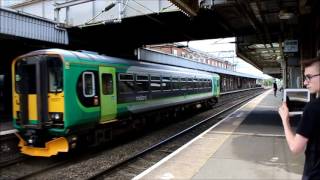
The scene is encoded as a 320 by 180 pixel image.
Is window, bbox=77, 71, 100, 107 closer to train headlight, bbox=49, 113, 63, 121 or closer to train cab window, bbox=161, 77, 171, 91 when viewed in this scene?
train headlight, bbox=49, 113, 63, 121

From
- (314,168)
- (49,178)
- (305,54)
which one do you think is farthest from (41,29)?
(314,168)

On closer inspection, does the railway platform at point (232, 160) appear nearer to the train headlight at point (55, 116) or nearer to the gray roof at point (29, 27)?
the train headlight at point (55, 116)

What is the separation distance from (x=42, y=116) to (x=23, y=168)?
1.38 m

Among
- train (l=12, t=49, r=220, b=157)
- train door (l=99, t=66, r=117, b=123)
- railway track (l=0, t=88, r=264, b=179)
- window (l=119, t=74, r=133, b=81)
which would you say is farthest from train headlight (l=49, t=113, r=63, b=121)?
window (l=119, t=74, r=133, b=81)

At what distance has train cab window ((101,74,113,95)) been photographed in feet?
41.3

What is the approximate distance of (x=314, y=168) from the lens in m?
3.37

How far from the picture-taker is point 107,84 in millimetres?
12867

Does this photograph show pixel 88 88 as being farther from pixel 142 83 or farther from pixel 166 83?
pixel 166 83

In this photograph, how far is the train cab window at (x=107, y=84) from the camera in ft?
41.3

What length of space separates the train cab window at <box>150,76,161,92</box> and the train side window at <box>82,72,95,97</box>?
5179 mm

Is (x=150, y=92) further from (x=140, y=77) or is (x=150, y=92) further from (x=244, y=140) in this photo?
(x=244, y=140)

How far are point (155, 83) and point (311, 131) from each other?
14.3m

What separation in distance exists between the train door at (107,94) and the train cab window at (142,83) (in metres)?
2.18

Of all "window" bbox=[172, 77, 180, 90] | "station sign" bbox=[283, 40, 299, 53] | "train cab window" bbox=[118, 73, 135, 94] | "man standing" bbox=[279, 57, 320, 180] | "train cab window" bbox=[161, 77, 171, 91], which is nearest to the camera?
"man standing" bbox=[279, 57, 320, 180]
